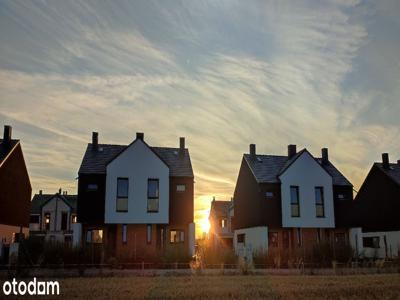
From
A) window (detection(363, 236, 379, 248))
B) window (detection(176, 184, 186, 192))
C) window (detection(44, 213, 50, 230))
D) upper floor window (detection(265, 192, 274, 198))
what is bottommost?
window (detection(363, 236, 379, 248))

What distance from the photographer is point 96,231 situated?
1149 inches

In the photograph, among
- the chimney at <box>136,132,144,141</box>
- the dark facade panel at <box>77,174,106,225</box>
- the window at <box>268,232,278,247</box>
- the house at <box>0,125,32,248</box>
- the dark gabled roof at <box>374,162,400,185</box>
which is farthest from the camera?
the dark gabled roof at <box>374,162,400,185</box>

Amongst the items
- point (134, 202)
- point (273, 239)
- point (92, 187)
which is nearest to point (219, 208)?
point (273, 239)

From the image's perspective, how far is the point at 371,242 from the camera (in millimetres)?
36812

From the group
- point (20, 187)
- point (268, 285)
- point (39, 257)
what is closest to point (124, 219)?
point (39, 257)

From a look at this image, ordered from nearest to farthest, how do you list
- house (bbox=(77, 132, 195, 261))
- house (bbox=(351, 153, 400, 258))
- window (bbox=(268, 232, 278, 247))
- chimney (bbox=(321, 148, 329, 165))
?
1. house (bbox=(77, 132, 195, 261))
2. window (bbox=(268, 232, 278, 247))
3. house (bbox=(351, 153, 400, 258))
4. chimney (bbox=(321, 148, 329, 165))

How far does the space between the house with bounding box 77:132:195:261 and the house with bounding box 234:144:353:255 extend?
218 inches

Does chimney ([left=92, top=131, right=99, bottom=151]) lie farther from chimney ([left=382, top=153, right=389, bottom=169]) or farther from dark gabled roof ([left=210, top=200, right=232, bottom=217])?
dark gabled roof ([left=210, top=200, right=232, bottom=217])

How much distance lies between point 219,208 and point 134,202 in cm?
3620

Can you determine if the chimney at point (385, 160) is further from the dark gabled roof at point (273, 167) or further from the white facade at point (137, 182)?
the white facade at point (137, 182)

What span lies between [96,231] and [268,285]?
55.8 feet

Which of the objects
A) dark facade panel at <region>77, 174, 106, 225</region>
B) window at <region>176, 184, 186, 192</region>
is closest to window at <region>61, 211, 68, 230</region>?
dark facade panel at <region>77, 174, 106, 225</region>

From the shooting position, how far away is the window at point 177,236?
29.9 m

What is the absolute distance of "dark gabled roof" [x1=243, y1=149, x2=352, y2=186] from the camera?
108 feet
